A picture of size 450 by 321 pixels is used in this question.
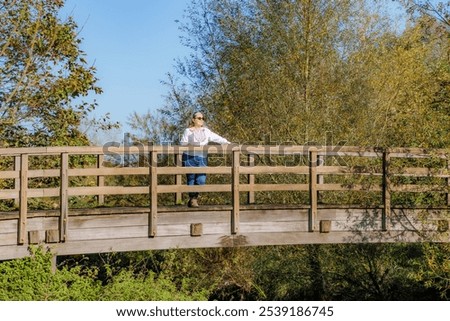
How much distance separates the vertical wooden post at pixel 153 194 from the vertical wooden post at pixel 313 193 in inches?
97.6

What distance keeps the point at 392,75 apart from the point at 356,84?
315cm

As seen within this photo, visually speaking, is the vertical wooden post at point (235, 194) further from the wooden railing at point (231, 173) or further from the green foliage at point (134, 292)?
the green foliage at point (134, 292)

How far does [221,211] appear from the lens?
39.4 ft

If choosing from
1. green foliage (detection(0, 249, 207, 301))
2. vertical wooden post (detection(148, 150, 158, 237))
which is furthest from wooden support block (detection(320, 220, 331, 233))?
vertical wooden post (detection(148, 150, 158, 237))

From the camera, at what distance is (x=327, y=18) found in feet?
58.5

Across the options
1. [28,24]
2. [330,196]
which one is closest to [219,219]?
[330,196]

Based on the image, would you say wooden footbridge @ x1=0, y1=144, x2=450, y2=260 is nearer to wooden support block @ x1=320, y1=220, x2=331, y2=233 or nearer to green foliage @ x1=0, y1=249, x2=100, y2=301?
wooden support block @ x1=320, y1=220, x2=331, y2=233

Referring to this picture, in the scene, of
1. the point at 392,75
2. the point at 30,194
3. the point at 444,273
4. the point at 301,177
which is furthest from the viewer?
the point at 392,75

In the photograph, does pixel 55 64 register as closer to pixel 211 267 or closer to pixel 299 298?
pixel 211 267

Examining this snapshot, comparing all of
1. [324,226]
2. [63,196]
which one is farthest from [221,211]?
[63,196]

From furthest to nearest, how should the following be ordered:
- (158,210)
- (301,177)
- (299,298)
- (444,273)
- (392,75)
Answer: (392,75), (299,298), (301,177), (444,273), (158,210)

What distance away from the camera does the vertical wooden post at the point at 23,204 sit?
35.3ft

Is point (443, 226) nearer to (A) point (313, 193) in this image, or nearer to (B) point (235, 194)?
(A) point (313, 193)

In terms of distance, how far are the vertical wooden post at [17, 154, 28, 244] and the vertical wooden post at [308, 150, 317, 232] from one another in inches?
170
